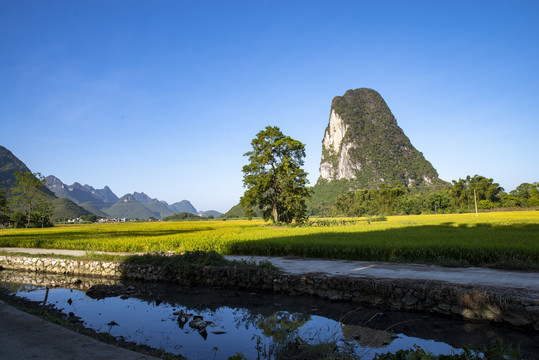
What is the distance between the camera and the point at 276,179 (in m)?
33.7

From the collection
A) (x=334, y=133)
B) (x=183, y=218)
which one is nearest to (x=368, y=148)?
(x=334, y=133)

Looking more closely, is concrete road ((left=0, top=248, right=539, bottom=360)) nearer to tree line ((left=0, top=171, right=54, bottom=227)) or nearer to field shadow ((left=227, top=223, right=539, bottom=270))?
field shadow ((left=227, top=223, right=539, bottom=270))

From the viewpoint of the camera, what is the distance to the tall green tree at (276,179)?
3247 cm

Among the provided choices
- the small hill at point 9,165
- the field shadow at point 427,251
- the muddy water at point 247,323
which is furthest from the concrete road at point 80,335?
the small hill at point 9,165

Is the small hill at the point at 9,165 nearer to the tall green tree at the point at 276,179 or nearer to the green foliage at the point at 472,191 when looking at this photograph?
the tall green tree at the point at 276,179

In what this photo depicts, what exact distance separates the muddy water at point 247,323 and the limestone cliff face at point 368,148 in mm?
124370

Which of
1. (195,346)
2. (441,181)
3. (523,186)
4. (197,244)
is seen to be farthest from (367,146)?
(195,346)

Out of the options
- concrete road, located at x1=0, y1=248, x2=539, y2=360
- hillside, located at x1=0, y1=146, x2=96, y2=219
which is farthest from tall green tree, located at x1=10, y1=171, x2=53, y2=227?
hillside, located at x1=0, y1=146, x2=96, y2=219

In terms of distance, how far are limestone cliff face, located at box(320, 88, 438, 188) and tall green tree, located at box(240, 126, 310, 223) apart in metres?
99.1

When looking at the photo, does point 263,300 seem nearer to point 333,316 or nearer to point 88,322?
point 333,316

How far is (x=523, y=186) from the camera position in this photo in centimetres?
6800

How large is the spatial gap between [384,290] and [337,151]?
159 m

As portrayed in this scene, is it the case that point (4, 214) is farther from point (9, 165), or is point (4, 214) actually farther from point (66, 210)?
point (9, 165)

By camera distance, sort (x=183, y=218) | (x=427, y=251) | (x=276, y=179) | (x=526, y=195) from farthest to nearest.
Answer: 1. (x=183, y=218)
2. (x=526, y=195)
3. (x=276, y=179)
4. (x=427, y=251)
